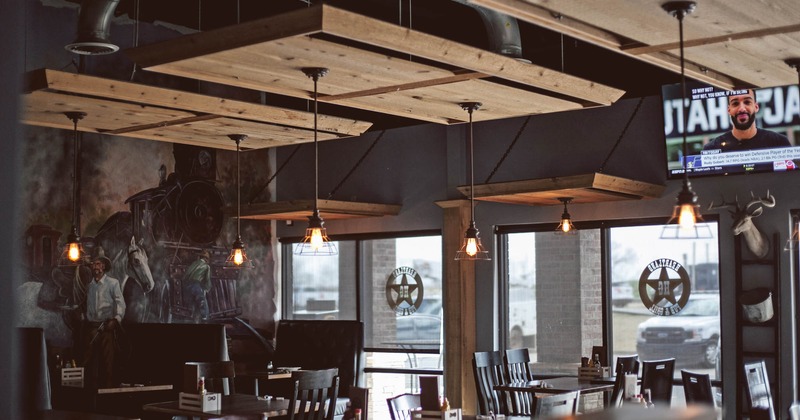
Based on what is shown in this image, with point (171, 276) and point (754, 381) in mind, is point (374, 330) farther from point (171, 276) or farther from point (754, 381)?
point (754, 381)

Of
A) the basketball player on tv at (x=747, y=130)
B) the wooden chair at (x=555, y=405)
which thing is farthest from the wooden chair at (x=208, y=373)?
the basketball player on tv at (x=747, y=130)

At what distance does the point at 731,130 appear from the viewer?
8164mm

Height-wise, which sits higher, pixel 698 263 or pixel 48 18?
pixel 48 18

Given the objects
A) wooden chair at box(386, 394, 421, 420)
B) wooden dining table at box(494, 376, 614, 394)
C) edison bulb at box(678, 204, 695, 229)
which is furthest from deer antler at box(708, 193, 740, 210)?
edison bulb at box(678, 204, 695, 229)

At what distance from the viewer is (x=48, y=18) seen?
28.6 ft

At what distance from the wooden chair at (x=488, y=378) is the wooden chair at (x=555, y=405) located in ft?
8.41

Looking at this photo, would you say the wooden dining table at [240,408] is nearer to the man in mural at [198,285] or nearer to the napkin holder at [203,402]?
the napkin holder at [203,402]

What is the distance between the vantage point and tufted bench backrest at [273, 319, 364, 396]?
9.92 meters

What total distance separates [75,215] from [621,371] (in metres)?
5.18

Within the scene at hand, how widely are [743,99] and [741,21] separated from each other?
4.12 metres

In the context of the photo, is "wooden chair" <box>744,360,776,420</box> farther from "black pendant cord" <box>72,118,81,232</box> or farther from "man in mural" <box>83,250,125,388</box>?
"black pendant cord" <box>72,118,81,232</box>

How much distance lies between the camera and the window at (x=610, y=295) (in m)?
8.57

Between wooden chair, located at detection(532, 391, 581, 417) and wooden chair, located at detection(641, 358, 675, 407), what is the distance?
2.07 metres

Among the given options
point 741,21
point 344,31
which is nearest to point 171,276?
point 344,31
